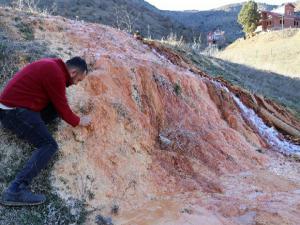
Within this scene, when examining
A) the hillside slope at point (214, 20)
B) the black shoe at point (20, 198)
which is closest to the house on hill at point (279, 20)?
the hillside slope at point (214, 20)

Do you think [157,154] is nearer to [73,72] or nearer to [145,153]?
[145,153]

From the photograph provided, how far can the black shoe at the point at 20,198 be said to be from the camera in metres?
4.54

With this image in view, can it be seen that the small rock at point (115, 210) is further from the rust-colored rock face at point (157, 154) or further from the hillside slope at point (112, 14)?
the hillside slope at point (112, 14)

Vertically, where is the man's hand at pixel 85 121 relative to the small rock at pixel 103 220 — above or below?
above

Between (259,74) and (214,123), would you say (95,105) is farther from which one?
(259,74)

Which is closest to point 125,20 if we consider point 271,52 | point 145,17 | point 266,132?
point 266,132

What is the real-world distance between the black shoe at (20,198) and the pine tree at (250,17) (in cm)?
4020

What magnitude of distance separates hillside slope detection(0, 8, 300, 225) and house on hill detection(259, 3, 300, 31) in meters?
37.8

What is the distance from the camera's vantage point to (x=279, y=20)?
4662cm

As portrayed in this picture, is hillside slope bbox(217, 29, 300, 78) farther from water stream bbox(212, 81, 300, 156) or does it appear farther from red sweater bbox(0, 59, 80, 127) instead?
red sweater bbox(0, 59, 80, 127)

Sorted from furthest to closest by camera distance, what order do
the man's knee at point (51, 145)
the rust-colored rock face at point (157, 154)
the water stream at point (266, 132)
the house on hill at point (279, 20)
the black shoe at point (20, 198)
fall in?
the house on hill at point (279, 20) < the water stream at point (266, 132) < the rust-colored rock face at point (157, 154) < the man's knee at point (51, 145) < the black shoe at point (20, 198)

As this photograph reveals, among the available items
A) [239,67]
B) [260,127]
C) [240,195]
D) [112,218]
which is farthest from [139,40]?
[239,67]

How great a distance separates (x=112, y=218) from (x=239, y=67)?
1626cm

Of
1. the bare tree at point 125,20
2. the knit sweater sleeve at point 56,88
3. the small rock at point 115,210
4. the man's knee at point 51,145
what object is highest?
the bare tree at point 125,20
